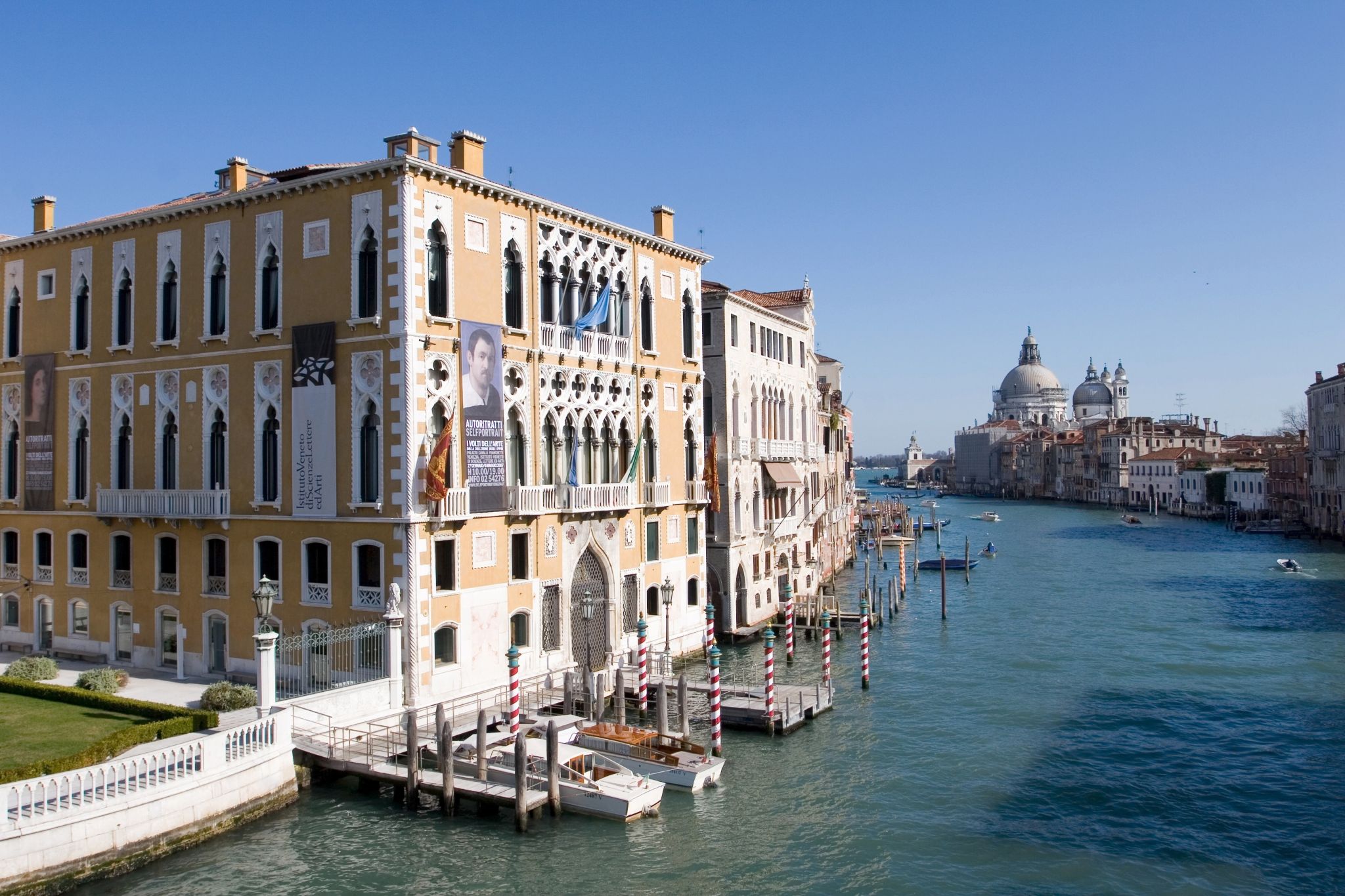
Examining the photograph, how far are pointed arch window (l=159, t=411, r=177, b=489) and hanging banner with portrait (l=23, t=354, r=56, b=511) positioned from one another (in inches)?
147

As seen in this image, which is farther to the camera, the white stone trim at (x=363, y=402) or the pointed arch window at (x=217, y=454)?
the pointed arch window at (x=217, y=454)

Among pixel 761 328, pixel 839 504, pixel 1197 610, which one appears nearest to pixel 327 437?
pixel 761 328

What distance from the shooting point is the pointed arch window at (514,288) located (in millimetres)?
22172

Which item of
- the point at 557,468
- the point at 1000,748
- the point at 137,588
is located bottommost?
the point at 1000,748

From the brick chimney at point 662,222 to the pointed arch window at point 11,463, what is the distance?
16.4 m

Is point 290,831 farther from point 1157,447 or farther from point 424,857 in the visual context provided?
point 1157,447

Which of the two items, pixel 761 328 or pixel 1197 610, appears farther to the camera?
pixel 1197 610

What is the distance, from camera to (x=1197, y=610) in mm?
39594

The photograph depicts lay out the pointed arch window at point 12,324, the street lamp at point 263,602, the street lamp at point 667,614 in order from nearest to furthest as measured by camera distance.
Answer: the street lamp at point 263,602, the street lamp at point 667,614, the pointed arch window at point 12,324

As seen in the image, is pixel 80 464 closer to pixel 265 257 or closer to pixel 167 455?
pixel 167 455

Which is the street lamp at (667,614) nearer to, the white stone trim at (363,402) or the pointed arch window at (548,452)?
the pointed arch window at (548,452)

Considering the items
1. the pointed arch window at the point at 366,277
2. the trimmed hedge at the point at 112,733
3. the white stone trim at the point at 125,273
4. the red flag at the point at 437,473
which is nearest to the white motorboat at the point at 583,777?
the trimmed hedge at the point at 112,733

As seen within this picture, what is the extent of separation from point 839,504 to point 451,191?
36.8 meters

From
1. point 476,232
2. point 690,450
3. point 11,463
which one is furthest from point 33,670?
point 690,450
